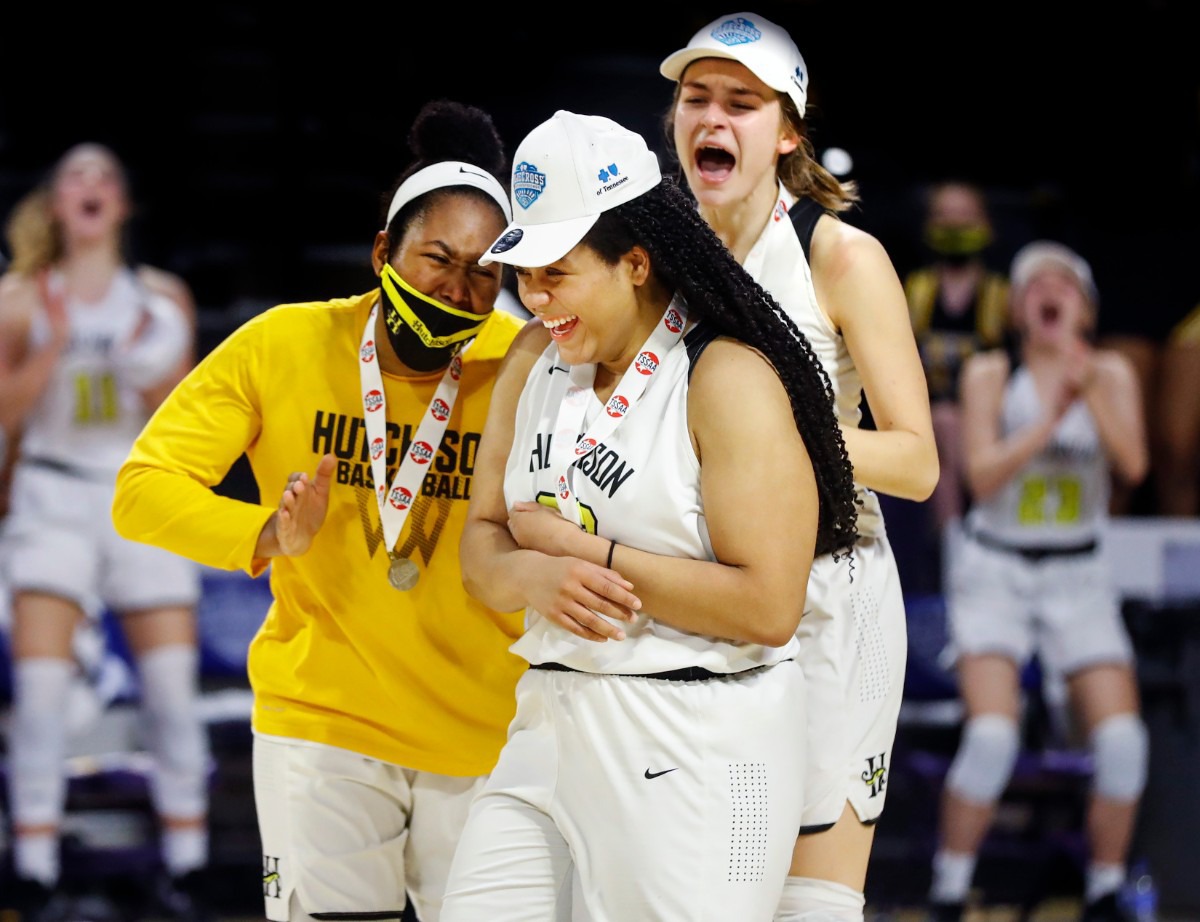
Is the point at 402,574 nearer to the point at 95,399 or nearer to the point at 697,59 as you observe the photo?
the point at 697,59

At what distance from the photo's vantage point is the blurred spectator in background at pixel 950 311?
6586 mm

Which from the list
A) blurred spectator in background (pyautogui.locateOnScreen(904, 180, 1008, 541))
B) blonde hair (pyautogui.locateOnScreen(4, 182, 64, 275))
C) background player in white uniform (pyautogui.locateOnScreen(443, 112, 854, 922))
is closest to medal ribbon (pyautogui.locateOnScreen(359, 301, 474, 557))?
background player in white uniform (pyautogui.locateOnScreen(443, 112, 854, 922))

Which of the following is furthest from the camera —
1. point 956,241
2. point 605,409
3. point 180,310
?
point 956,241

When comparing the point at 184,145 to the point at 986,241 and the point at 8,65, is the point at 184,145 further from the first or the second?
the point at 986,241

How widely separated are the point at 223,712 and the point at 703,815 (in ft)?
14.1

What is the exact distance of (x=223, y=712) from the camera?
6.23 m

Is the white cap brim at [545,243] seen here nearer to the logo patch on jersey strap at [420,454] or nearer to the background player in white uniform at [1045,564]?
the logo patch on jersey strap at [420,454]

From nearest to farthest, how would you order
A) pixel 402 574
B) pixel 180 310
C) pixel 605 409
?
pixel 605 409, pixel 402 574, pixel 180 310

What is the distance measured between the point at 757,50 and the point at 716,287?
68 cm

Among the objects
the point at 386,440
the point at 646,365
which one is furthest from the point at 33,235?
the point at 646,365

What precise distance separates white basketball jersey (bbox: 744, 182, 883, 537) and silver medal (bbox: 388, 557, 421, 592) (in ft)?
2.77

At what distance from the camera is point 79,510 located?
239 inches

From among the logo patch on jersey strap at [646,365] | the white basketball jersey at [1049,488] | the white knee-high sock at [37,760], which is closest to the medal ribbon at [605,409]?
the logo patch on jersey strap at [646,365]

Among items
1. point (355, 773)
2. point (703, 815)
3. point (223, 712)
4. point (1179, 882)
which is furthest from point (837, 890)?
point (1179, 882)
